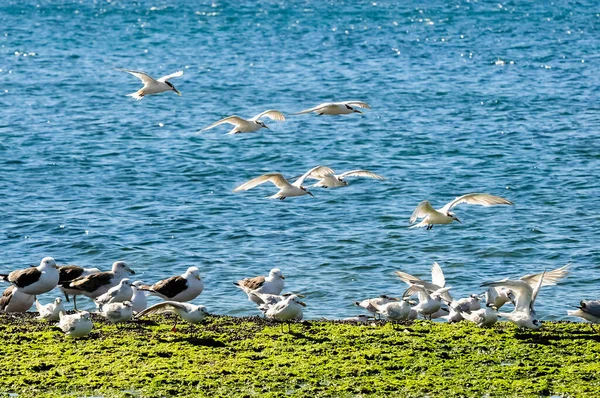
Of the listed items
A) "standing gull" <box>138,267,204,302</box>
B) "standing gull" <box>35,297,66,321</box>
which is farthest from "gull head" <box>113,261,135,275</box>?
"standing gull" <box>35,297,66,321</box>

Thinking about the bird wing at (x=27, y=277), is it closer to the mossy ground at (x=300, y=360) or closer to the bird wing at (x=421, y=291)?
the mossy ground at (x=300, y=360)

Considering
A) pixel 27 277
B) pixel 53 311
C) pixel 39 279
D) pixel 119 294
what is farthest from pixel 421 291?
pixel 27 277

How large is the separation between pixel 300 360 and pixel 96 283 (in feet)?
17.0

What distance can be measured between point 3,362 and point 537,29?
53.8m

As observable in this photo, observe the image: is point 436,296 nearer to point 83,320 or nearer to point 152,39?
point 83,320

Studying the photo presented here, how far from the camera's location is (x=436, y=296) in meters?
18.0

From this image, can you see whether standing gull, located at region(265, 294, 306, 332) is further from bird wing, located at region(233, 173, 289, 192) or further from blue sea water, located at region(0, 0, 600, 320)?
bird wing, located at region(233, 173, 289, 192)

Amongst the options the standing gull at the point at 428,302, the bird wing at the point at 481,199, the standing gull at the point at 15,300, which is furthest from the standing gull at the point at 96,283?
the bird wing at the point at 481,199

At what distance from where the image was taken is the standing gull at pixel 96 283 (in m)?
18.6

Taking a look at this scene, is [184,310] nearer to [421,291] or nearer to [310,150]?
[421,291]

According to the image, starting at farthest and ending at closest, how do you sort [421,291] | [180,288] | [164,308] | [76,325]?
1. [180,288]
2. [421,291]
3. [164,308]
4. [76,325]

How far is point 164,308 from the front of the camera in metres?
16.8

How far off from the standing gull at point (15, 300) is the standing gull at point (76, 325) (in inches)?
108

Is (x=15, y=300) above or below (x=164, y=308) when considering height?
below
